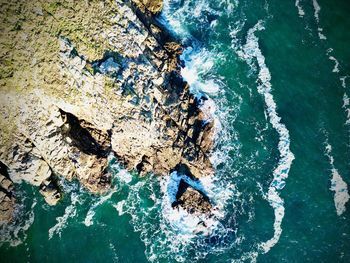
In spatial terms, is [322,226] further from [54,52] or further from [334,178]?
[54,52]

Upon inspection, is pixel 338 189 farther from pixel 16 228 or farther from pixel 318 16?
pixel 16 228

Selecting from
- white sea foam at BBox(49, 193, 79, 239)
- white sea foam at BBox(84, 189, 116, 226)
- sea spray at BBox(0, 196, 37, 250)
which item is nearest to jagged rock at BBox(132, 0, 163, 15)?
white sea foam at BBox(84, 189, 116, 226)

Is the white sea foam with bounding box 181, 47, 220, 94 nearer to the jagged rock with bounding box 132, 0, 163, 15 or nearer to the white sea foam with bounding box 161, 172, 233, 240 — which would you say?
the jagged rock with bounding box 132, 0, 163, 15

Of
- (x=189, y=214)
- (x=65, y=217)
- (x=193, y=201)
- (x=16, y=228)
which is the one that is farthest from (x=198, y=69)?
(x=16, y=228)

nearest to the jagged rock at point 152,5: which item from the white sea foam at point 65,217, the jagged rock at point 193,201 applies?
the jagged rock at point 193,201

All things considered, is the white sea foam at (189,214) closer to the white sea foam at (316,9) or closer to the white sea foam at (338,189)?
the white sea foam at (338,189)

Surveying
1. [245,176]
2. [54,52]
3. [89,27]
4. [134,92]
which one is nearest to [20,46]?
[54,52]

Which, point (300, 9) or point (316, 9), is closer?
point (316, 9)
